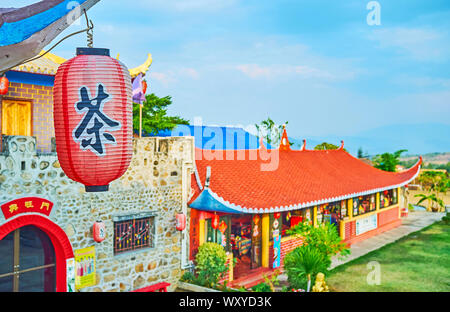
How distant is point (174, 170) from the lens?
37.5 feet

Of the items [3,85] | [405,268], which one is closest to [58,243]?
[3,85]

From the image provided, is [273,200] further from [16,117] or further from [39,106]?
[16,117]

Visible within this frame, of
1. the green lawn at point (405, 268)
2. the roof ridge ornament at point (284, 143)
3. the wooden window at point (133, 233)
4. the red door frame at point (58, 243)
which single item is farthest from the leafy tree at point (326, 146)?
the red door frame at point (58, 243)

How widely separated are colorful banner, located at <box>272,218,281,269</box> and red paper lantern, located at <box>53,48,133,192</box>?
28.7ft

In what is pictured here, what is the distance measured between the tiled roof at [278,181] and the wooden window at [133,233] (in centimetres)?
127

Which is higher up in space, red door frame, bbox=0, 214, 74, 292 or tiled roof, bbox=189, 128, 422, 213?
tiled roof, bbox=189, 128, 422, 213

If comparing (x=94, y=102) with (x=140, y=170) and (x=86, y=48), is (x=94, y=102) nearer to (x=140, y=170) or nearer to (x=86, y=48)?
(x=86, y=48)

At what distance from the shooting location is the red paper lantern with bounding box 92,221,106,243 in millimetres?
9406

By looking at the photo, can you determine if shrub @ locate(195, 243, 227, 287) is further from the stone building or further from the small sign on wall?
the small sign on wall

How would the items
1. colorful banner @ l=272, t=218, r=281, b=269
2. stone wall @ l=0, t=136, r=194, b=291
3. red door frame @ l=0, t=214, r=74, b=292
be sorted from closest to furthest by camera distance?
stone wall @ l=0, t=136, r=194, b=291 < red door frame @ l=0, t=214, r=74, b=292 < colorful banner @ l=272, t=218, r=281, b=269

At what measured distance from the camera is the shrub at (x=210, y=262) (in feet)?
36.9

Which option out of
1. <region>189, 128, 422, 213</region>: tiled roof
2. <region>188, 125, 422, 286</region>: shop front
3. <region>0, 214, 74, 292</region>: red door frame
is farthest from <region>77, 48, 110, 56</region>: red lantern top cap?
<region>189, 128, 422, 213</region>: tiled roof

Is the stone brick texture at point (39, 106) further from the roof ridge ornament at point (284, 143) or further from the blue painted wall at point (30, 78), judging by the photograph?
the roof ridge ornament at point (284, 143)
